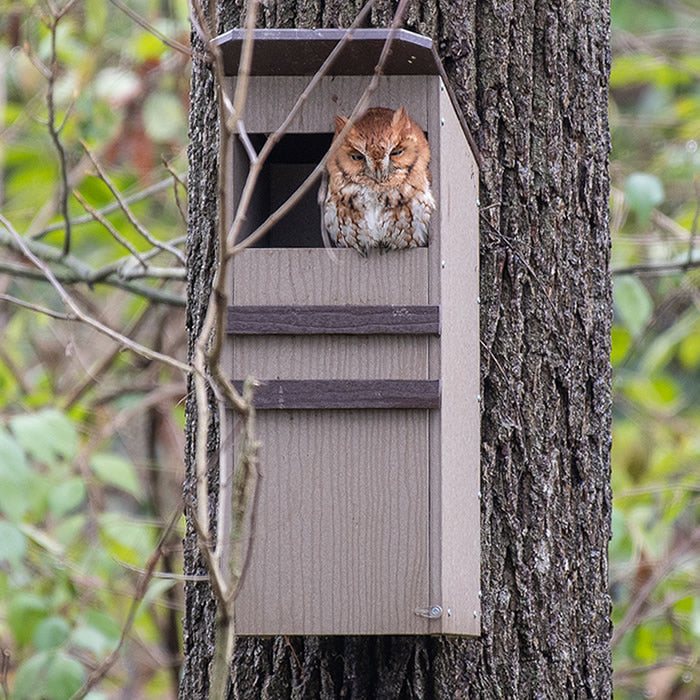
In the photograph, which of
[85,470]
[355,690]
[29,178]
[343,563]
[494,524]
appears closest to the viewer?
[343,563]

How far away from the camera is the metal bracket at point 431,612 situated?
1.76 metres

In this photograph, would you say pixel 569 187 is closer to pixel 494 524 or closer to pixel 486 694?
pixel 494 524

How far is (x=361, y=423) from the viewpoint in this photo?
1.82m

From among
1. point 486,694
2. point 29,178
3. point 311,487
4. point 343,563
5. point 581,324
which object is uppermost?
point 29,178

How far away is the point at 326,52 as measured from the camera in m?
1.85

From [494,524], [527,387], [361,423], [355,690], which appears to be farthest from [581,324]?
[355,690]

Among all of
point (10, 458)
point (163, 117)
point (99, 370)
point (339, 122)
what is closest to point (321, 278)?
point (339, 122)

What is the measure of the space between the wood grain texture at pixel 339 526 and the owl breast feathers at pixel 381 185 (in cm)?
32

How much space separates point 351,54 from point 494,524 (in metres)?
0.95

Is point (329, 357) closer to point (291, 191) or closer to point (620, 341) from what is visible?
point (291, 191)

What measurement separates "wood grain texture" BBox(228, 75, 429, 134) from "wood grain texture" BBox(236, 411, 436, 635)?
0.56m

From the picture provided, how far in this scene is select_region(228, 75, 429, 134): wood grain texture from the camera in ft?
6.40

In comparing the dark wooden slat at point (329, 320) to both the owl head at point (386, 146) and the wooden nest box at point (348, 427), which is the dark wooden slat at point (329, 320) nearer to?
the wooden nest box at point (348, 427)

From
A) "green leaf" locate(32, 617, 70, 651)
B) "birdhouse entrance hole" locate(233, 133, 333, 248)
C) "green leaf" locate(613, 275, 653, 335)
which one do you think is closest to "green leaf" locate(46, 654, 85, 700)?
"green leaf" locate(32, 617, 70, 651)
